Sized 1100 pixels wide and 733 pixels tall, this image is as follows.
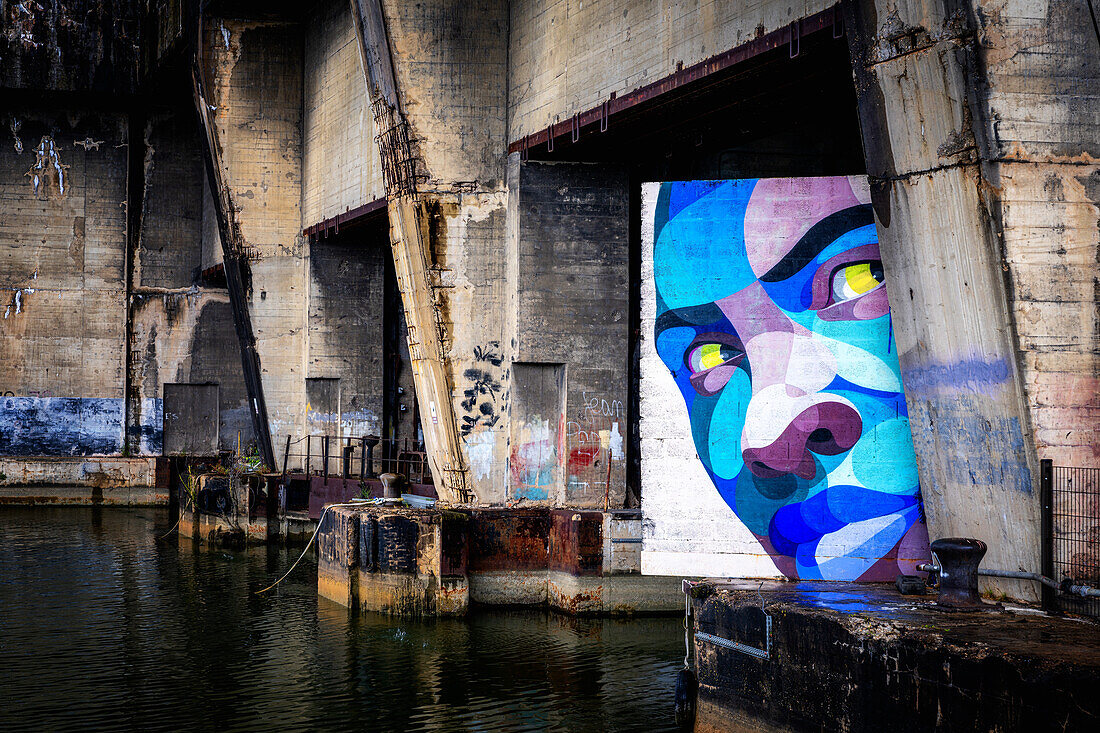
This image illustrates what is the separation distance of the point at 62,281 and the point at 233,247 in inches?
381

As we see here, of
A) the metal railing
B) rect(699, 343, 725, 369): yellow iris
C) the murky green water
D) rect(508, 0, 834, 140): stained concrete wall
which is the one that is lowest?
the murky green water

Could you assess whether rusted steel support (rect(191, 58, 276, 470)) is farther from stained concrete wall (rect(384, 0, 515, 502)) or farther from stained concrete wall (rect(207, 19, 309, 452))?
stained concrete wall (rect(384, 0, 515, 502))

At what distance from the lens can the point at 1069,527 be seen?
348 inches

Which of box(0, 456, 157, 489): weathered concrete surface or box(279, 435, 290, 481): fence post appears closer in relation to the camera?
box(279, 435, 290, 481): fence post

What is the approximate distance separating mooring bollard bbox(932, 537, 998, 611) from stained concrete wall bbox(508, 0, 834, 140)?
5.43 meters

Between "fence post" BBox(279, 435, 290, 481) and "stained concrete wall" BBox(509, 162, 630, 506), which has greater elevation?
"stained concrete wall" BBox(509, 162, 630, 506)

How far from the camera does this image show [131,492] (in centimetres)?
2942

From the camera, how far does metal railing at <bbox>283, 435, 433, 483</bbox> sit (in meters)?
21.6

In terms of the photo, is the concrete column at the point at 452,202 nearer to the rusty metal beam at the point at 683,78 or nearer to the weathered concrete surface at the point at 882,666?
the rusty metal beam at the point at 683,78

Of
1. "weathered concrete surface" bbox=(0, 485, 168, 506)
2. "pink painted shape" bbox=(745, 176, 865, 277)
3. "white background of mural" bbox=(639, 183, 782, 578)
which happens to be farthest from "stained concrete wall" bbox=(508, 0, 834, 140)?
"weathered concrete surface" bbox=(0, 485, 168, 506)

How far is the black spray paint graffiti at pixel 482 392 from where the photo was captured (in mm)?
A: 15852

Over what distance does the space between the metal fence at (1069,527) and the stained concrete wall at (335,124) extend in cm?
1342

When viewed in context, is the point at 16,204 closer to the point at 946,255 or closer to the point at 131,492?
the point at 131,492

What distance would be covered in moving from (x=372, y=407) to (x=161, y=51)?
12.3 metres
